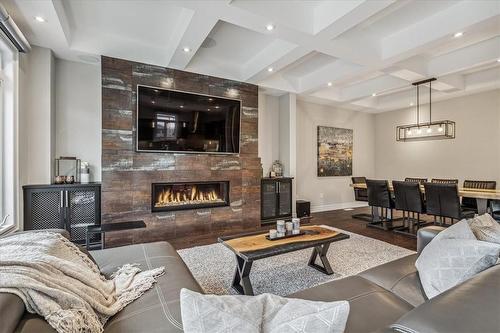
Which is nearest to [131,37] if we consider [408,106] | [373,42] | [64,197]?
[64,197]

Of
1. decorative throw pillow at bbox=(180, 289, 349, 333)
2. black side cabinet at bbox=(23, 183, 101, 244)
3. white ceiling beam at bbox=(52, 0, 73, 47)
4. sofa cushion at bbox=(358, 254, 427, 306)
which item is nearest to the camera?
decorative throw pillow at bbox=(180, 289, 349, 333)

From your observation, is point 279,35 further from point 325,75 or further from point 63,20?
point 63,20

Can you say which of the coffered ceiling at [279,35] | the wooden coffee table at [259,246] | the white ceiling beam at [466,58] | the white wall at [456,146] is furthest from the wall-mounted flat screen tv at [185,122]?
the white wall at [456,146]

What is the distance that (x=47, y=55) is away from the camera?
3498mm

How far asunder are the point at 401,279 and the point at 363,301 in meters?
0.44

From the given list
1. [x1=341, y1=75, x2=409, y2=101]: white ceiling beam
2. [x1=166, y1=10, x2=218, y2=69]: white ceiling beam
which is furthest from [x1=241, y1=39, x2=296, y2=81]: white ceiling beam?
[x1=341, y1=75, x2=409, y2=101]: white ceiling beam

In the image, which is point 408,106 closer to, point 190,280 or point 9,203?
point 190,280

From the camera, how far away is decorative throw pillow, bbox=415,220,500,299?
4.20 ft

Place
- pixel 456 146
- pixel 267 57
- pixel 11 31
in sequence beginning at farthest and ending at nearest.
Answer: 1. pixel 456 146
2. pixel 267 57
3. pixel 11 31

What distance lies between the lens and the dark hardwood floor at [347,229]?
3.80 meters

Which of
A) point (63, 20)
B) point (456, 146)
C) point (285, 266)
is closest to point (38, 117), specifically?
point (63, 20)

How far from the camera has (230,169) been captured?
4699mm

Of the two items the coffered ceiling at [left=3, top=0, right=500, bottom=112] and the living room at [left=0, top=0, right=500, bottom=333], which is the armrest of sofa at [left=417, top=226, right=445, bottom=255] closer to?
the living room at [left=0, top=0, right=500, bottom=333]

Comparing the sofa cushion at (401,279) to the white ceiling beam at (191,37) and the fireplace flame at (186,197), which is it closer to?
the white ceiling beam at (191,37)
